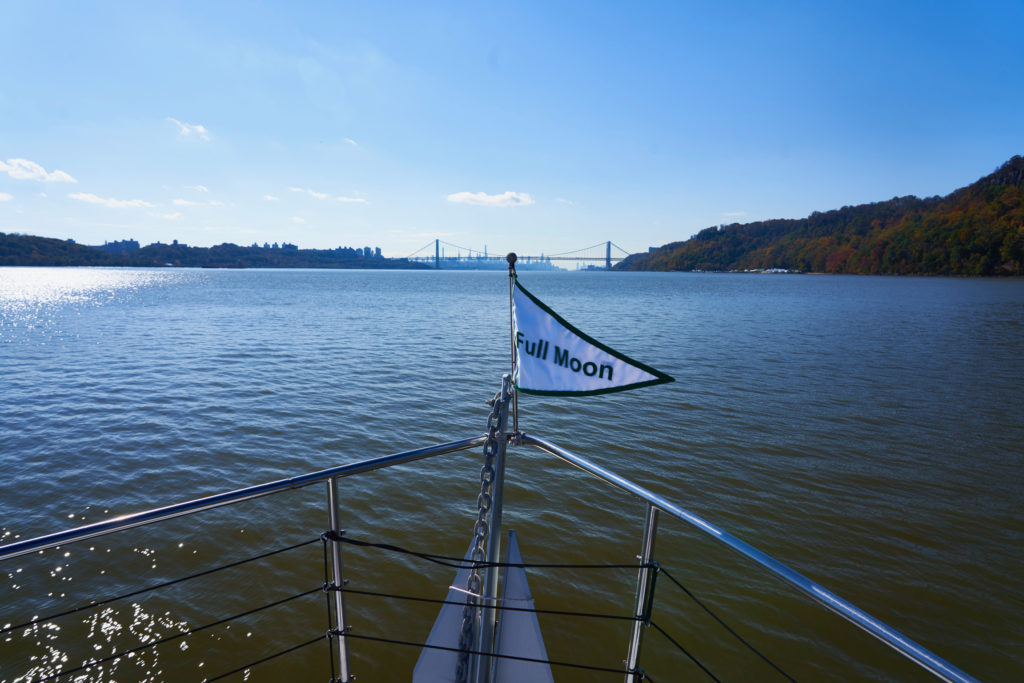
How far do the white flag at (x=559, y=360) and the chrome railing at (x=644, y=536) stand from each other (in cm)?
41

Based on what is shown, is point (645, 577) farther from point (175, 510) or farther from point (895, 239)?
point (895, 239)

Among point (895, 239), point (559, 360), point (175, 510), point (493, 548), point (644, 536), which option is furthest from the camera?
point (895, 239)

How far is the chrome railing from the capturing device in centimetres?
142

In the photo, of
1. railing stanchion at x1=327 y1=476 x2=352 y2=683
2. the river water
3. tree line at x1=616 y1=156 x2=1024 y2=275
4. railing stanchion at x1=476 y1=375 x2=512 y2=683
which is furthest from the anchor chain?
tree line at x1=616 y1=156 x2=1024 y2=275

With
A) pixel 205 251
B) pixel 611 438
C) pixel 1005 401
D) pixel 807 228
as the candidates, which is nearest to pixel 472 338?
pixel 611 438

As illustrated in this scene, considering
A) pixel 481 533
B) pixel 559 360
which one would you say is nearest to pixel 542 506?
pixel 481 533

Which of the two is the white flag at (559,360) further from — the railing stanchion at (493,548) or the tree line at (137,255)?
the tree line at (137,255)

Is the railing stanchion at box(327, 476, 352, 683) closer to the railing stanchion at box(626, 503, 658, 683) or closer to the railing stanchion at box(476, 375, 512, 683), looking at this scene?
the railing stanchion at box(476, 375, 512, 683)

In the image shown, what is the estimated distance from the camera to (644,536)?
2305mm

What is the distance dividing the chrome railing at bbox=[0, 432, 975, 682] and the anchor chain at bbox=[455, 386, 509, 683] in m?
0.12

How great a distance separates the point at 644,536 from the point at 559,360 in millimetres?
1062

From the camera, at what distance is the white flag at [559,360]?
2746 mm

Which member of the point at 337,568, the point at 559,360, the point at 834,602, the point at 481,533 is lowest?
the point at 337,568

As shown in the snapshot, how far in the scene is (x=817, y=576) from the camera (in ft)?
19.0
